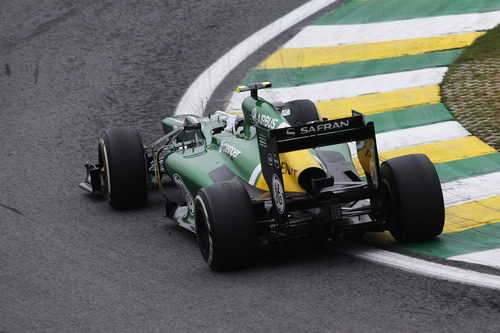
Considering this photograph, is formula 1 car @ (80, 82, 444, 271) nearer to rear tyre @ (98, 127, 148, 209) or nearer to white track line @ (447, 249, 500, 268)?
white track line @ (447, 249, 500, 268)

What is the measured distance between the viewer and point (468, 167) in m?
8.88

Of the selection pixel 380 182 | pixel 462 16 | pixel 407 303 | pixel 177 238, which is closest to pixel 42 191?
pixel 177 238

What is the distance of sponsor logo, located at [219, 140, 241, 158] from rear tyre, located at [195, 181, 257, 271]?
105 centimetres

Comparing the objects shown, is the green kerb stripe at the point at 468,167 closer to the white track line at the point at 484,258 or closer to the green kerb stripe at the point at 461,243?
the green kerb stripe at the point at 461,243

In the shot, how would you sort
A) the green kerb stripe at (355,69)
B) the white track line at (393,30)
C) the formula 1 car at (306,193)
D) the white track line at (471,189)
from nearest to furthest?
1. the formula 1 car at (306,193)
2. the white track line at (471,189)
3. the green kerb stripe at (355,69)
4. the white track line at (393,30)

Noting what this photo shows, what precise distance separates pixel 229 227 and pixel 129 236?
180cm

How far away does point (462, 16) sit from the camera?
42.3 ft

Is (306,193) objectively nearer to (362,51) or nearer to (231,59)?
(362,51)

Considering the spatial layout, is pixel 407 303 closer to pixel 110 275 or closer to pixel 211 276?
pixel 211 276

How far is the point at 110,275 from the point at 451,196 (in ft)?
11.6

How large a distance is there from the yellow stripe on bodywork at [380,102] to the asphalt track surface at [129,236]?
1853 mm

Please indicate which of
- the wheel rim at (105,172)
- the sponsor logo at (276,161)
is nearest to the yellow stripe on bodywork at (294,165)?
the sponsor logo at (276,161)

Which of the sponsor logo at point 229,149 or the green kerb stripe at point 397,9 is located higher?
the green kerb stripe at point 397,9

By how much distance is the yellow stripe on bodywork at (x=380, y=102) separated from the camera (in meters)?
10.8
